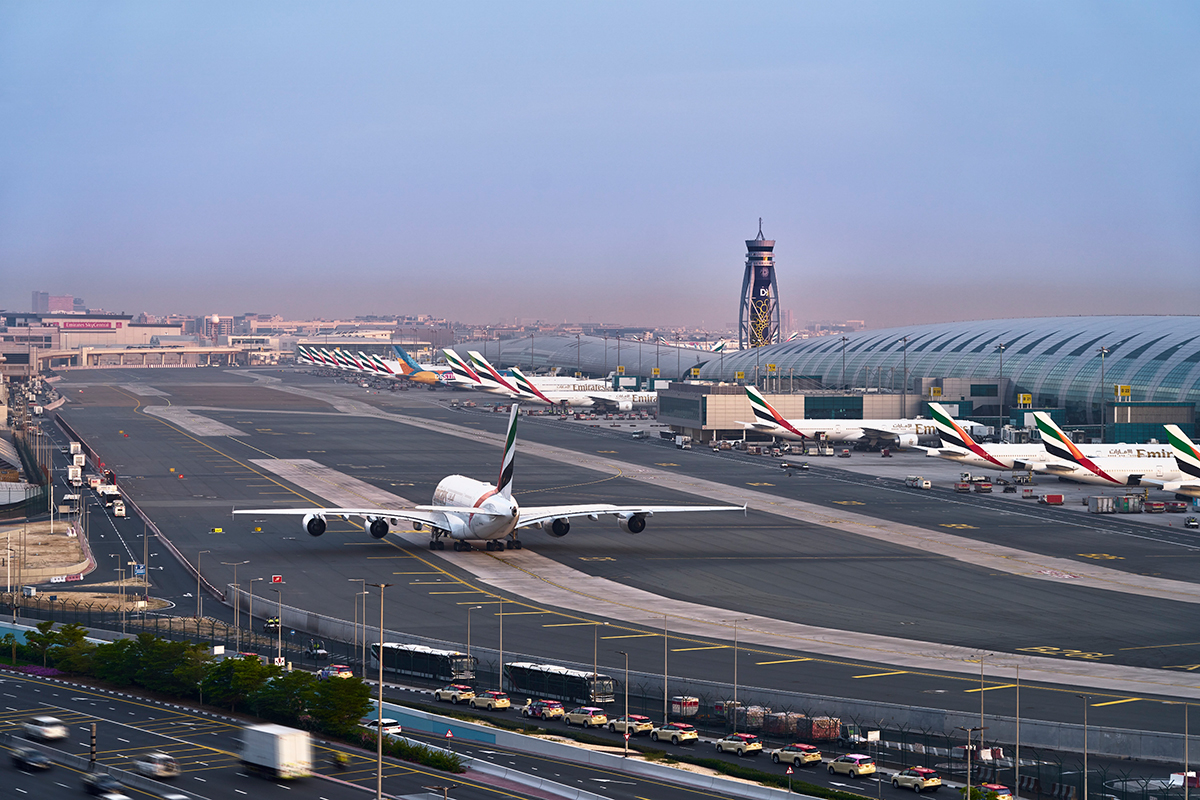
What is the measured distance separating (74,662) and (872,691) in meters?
36.8

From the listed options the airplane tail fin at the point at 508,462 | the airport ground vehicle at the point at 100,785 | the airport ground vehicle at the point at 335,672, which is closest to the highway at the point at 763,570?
the airplane tail fin at the point at 508,462

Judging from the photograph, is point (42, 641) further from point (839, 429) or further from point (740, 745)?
point (839, 429)

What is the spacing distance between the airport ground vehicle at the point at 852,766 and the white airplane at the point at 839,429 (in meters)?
123

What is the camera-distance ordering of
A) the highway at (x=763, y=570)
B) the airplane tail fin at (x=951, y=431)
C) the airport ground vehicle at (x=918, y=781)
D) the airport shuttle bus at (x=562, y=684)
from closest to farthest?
the airport ground vehicle at (x=918, y=781)
the airport shuttle bus at (x=562, y=684)
the highway at (x=763, y=570)
the airplane tail fin at (x=951, y=431)

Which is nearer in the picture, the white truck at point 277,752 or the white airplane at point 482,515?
the white truck at point 277,752

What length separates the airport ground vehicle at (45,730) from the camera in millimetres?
47250

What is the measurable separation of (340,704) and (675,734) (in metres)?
12.7

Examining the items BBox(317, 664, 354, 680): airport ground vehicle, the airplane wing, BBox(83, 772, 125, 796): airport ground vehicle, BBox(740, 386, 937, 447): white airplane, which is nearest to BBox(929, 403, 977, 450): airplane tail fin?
BBox(740, 386, 937, 447): white airplane

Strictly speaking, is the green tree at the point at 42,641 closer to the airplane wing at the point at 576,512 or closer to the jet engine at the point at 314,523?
the jet engine at the point at 314,523

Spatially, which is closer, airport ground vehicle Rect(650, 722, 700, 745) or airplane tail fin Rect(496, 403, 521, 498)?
airport ground vehicle Rect(650, 722, 700, 745)

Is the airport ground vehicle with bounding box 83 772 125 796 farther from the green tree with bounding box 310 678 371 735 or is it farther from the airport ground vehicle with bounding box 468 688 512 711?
the airport ground vehicle with bounding box 468 688 512 711

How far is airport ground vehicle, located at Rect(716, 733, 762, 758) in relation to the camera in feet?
157

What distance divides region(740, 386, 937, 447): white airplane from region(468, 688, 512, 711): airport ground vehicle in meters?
115

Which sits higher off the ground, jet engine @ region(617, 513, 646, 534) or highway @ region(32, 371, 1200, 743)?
jet engine @ region(617, 513, 646, 534)
